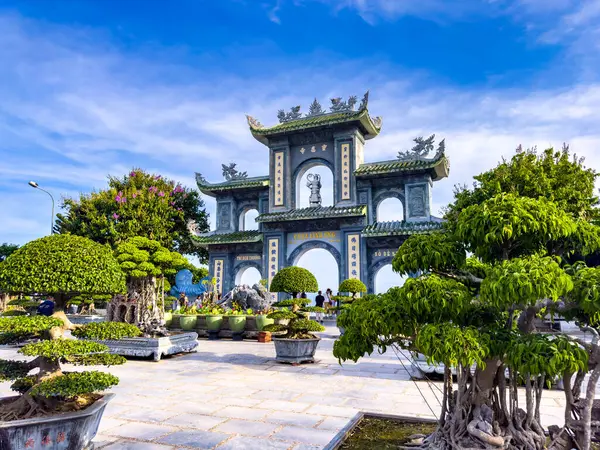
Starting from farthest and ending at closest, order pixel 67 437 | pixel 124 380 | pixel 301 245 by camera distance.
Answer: pixel 301 245, pixel 124 380, pixel 67 437

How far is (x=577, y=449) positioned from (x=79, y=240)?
425cm

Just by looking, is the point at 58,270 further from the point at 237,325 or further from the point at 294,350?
the point at 237,325

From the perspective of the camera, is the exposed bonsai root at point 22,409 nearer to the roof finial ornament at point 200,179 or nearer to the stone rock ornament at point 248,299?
the stone rock ornament at point 248,299

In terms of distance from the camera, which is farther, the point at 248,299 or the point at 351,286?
the point at 248,299

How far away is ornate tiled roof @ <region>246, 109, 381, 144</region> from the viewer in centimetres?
1767

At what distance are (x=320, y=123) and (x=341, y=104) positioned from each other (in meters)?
1.42

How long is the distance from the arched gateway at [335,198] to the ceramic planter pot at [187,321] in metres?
6.42

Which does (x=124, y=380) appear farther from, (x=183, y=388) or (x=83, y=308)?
(x=83, y=308)

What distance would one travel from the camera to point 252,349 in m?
10.3

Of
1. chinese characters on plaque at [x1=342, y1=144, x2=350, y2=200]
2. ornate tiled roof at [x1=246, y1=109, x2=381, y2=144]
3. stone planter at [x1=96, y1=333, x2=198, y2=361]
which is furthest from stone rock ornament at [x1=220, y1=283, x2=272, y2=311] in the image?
ornate tiled roof at [x1=246, y1=109, x2=381, y2=144]

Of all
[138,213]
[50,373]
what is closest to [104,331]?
[50,373]

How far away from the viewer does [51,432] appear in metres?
3.18

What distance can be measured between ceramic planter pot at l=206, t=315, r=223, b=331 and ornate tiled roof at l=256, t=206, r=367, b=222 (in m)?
6.53

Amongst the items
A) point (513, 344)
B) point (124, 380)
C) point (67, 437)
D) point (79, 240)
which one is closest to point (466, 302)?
point (513, 344)
